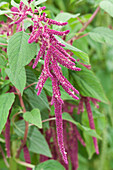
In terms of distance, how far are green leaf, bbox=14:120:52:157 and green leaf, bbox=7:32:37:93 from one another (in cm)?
23

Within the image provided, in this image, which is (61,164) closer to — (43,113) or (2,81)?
(43,113)

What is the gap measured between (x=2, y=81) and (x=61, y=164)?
0.78ft

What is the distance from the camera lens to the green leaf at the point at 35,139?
562 mm

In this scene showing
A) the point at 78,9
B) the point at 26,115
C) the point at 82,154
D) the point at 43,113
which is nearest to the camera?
the point at 26,115

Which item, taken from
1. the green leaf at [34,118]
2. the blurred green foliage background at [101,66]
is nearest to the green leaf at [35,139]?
the green leaf at [34,118]

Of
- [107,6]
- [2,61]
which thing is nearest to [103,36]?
[107,6]

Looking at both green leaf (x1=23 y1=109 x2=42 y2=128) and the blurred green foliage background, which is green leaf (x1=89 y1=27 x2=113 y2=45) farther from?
the blurred green foliage background

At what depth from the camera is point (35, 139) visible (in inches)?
22.6

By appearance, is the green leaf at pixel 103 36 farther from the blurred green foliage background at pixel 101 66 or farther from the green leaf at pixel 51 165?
the blurred green foliage background at pixel 101 66

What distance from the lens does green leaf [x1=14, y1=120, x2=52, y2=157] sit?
56 centimetres

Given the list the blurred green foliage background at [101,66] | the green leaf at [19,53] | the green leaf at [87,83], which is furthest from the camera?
the blurred green foliage background at [101,66]

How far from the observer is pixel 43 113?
56cm

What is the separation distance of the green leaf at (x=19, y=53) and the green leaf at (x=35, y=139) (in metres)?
0.23

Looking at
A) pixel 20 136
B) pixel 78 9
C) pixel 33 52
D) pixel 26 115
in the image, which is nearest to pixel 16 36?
pixel 33 52
